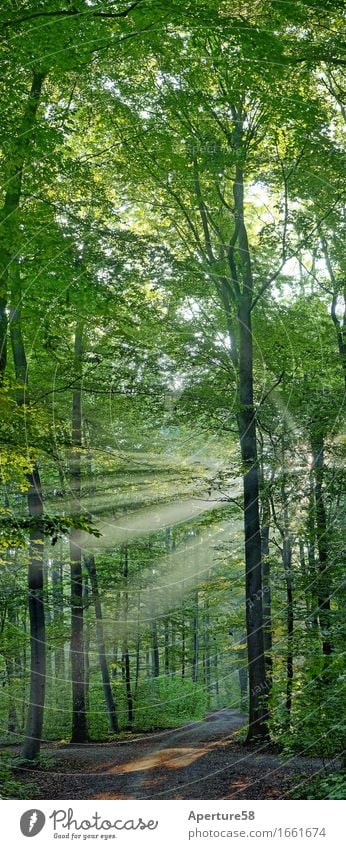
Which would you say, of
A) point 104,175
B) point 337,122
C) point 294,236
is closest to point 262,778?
point 294,236

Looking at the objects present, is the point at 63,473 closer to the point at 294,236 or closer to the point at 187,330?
the point at 187,330

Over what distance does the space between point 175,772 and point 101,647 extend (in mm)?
5953

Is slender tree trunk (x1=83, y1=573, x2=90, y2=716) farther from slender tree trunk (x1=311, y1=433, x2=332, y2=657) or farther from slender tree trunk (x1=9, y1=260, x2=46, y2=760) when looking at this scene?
slender tree trunk (x1=311, y1=433, x2=332, y2=657)

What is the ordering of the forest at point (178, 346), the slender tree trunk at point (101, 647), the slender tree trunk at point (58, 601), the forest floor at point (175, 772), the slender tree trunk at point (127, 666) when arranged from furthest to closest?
1. the slender tree trunk at point (58, 601)
2. the slender tree trunk at point (101, 647)
3. the slender tree trunk at point (127, 666)
4. the forest at point (178, 346)
5. the forest floor at point (175, 772)

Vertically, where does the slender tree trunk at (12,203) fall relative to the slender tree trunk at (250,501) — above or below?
above

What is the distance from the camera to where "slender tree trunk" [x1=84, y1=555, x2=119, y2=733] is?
9305 millimetres

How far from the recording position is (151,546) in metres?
9.38

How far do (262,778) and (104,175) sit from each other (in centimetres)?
771

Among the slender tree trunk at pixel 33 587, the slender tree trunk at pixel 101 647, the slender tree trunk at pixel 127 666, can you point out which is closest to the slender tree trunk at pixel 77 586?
the slender tree trunk at pixel 101 647

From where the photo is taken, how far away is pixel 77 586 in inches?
381

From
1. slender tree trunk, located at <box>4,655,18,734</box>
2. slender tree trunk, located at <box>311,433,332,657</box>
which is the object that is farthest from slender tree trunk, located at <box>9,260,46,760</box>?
slender tree trunk, located at <box>311,433,332,657</box>

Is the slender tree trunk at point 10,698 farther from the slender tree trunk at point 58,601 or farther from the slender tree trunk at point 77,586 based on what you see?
the slender tree trunk at point 58,601

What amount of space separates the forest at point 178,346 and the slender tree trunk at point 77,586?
1.9 inches

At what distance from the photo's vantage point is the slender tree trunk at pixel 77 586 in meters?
7.84
